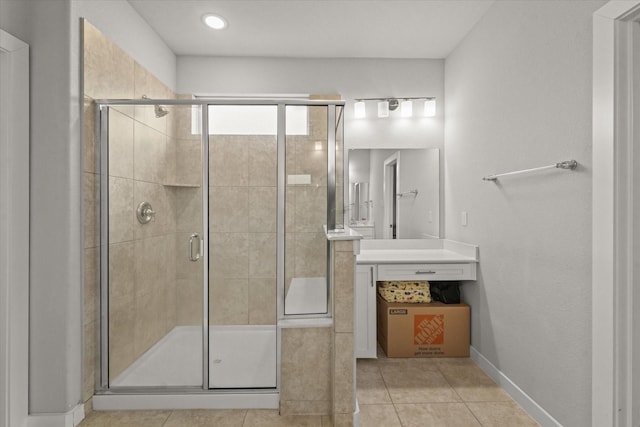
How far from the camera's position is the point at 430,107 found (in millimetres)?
3453

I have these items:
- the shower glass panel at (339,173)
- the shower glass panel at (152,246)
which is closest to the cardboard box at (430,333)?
the shower glass panel at (339,173)

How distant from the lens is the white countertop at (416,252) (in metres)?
2.84

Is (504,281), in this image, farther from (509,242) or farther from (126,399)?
(126,399)

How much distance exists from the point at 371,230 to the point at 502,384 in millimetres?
1610

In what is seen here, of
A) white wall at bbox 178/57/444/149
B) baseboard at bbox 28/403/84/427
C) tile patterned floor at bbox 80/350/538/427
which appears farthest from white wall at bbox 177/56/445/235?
baseboard at bbox 28/403/84/427

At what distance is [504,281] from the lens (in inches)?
94.9

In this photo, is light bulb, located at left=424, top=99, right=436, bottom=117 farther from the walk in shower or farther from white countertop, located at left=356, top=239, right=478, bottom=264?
the walk in shower

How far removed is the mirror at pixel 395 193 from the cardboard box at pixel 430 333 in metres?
0.82

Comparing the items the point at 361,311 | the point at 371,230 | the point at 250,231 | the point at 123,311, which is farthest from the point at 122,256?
the point at 371,230

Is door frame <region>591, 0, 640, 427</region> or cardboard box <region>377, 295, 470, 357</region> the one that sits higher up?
door frame <region>591, 0, 640, 427</region>

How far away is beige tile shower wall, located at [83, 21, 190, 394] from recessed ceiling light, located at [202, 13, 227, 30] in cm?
77

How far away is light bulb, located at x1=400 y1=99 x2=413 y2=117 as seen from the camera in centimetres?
345

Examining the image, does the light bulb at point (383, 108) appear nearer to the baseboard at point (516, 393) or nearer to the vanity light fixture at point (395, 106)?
the vanity light fixture at point (395, 106)

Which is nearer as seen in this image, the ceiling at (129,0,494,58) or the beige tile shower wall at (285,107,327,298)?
the beige tile shower wall at (285,107,327,298)
